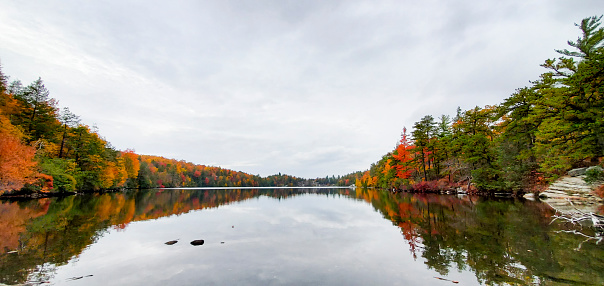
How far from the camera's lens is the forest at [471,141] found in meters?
19.0

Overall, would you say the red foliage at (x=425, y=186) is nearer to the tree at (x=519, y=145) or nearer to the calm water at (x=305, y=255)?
the tree at (x=519, y=145)

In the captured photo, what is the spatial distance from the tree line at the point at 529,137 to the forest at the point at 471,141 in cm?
8

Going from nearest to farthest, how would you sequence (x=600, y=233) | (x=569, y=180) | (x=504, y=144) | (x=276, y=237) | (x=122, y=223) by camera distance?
(x=600, y=233), (x=276, y=237), (x=122, y=223), (x=569, y=180), (x=504, y=144)

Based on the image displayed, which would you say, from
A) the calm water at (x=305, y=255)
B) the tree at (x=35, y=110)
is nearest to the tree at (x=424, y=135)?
the calm water at (x=305, y=255)

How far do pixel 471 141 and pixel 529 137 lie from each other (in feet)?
21.8

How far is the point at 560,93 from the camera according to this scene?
19.3 meters

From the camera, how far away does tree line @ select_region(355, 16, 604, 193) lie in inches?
728

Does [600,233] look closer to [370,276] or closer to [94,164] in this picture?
[370,276]

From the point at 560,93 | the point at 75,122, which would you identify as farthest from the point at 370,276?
the point at 75,122

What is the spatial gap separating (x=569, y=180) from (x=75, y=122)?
221ft

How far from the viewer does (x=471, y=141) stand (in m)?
35.0

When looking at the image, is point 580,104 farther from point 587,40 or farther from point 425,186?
point 425,186

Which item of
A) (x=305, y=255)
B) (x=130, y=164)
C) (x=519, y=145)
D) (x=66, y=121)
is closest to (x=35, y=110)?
(x=66, y=121)

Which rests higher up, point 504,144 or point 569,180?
point 504,144
